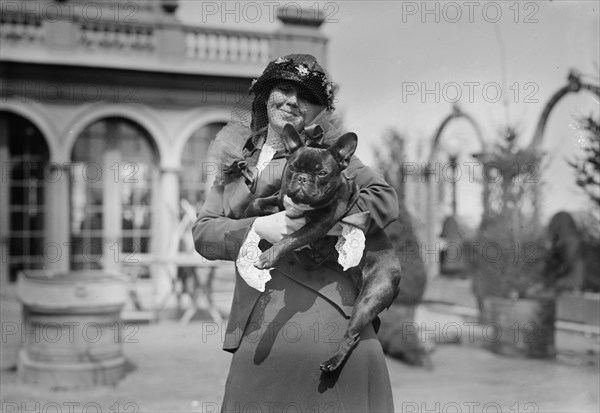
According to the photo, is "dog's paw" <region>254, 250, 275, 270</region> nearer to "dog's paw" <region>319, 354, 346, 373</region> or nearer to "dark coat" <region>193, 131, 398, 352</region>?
"dark coat" <region>193, 131, 398, 352</region>

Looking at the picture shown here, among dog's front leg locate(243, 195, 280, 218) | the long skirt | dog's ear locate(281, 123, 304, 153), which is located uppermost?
dog's ear locate(281, 123, 304, 153)

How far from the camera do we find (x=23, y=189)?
9352mm

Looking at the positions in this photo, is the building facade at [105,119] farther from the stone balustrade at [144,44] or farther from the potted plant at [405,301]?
the potted plant at [405,301]

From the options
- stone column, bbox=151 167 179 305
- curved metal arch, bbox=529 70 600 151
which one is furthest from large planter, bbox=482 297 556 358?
stone column, bbox=151 167 179 305

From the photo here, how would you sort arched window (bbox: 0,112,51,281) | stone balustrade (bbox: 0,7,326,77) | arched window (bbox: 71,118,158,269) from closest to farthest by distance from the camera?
stone balustrade (bbox: 0,7,326,77), arched window (bbox: 0,112,51,281), arched window (bbox: 71,118,158,269)

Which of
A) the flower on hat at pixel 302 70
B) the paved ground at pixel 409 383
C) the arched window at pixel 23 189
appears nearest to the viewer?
the flower on hat at pixel 302 70

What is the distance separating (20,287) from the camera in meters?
5.77

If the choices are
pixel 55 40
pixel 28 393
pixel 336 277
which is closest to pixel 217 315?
pixel 28 393

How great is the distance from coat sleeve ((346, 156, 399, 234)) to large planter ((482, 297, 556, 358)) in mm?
5861

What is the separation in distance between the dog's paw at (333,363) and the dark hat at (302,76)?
0.74 m

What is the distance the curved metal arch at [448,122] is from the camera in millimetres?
8258

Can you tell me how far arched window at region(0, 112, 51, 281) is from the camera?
9.34m

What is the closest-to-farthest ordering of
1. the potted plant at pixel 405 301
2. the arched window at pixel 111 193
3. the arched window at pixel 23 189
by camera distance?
the potted plant at pixel 405 301 → the arched window at pixel 23 189 → the arched window at pixel 111 193

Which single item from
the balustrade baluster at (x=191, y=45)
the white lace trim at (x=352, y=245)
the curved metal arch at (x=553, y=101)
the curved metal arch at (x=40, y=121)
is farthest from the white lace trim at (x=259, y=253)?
the balustrade baluster at (x=191, y=45)
